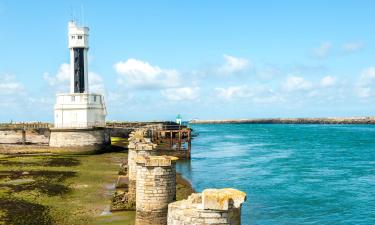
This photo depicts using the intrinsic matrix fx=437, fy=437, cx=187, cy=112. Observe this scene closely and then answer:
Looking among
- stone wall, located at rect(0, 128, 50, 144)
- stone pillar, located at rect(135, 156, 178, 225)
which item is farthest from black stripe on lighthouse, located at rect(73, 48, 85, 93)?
stone pillar, located at rect(135, 156, 178, 225)

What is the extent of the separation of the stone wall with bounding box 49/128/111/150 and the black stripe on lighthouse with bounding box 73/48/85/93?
5.99m

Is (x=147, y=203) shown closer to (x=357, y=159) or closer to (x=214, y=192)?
(x=214, y=192)

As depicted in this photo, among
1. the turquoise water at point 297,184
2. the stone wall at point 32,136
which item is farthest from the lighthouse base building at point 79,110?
the turquoise water at point 297,184

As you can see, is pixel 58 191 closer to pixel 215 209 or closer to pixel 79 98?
pixel 215 209

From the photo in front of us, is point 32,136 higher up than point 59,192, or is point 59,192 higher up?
point 32,136

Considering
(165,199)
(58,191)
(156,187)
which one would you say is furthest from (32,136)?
(165,199)

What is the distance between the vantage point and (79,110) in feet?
166

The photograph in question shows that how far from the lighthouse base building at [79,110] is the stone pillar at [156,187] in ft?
112

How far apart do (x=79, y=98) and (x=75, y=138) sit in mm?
4943

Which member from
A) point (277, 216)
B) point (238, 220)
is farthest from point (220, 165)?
point (238, 220)

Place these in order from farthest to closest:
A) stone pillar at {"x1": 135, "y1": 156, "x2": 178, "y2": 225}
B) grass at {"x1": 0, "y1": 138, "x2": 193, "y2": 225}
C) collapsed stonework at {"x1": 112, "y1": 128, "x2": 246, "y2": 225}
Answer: grass at {"x1": 0, "y1": 138, "x2": 193, "y2": 225}, stone pillar at {"x1": 135, "y1": 156, "x2": 178, "y2": 225}, collapsed stonework at {"x1": 112, "y1": 128, "x2": 246, "y2": 225}

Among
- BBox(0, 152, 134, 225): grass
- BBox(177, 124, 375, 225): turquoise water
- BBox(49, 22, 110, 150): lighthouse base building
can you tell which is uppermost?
BBox(49, 22, 110, 150): lighthouse base building

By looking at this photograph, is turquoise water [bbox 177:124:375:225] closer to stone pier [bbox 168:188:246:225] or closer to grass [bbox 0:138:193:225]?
grass [bbox 0:138:193:225]

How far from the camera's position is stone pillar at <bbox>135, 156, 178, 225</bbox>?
1602 cm
